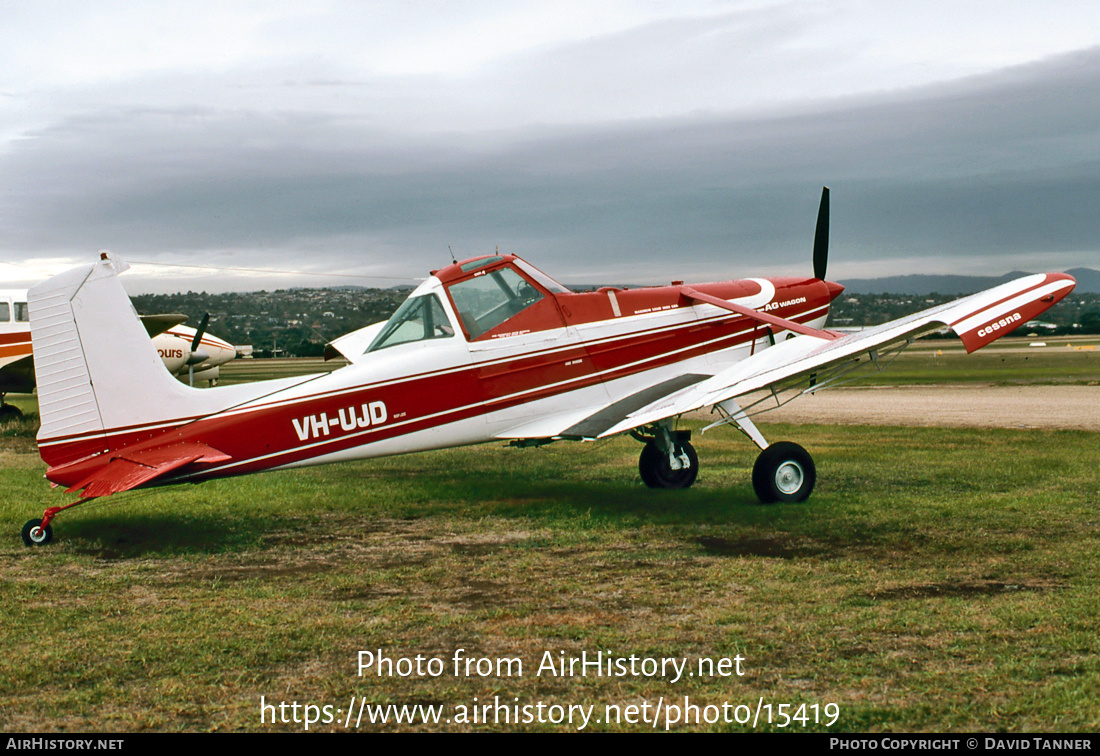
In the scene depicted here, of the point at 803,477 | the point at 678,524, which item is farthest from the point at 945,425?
the point at 678,524

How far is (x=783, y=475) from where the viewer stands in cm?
941

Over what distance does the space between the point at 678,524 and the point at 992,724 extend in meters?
4.81

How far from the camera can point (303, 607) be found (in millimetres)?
6023

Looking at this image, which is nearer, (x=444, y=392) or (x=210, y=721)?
(x=210, y=721)

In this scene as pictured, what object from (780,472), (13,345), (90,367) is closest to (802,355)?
(780,472)

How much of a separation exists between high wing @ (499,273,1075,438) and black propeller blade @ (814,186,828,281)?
223 centimetres

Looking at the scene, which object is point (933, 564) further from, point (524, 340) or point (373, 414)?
point (373, 414)

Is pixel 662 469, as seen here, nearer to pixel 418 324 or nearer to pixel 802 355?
pixel 802 355

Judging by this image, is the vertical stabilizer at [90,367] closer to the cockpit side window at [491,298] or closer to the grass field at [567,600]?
the grass field at [567,600]

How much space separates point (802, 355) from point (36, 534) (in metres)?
7.57

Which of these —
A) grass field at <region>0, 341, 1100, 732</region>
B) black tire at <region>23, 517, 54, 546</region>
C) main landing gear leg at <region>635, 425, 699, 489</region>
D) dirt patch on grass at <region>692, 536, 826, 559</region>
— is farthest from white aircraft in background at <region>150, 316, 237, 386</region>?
dirt patch on grass at <region>692, 536, 826, 559</region>

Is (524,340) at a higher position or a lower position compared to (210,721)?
higher
